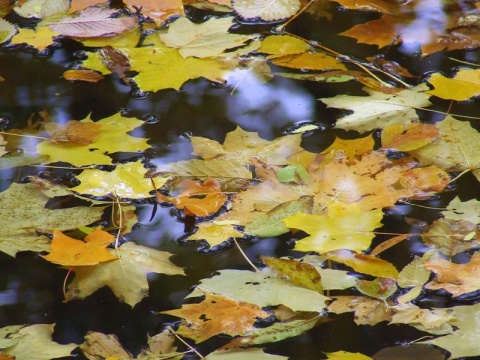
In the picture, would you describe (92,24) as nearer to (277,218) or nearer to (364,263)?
(277,218)

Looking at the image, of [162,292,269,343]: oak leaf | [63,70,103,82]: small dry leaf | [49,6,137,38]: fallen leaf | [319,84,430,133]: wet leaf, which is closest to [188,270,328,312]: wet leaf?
[162,292,269,343]: oak leaf

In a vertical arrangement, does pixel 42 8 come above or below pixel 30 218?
above

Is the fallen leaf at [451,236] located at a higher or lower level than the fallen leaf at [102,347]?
higher

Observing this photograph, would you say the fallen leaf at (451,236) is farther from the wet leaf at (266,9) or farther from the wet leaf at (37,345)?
the wet leaf at (266,9)

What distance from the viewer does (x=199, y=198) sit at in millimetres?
1675

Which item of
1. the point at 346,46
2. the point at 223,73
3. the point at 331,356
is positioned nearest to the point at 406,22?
the point at 346,46

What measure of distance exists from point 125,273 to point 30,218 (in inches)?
12.4

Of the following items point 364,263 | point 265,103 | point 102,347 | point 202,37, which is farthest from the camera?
point 202,37

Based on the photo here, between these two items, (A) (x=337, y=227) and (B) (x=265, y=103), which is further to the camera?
(B) (x=265, y=103)

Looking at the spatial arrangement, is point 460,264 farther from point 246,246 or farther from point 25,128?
point 25,128

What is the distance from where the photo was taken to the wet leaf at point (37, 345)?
4.33 ft

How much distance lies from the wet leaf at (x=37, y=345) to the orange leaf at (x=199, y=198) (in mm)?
425

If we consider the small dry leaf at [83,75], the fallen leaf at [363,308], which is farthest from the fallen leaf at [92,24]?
the fallen leaf at [363,308]

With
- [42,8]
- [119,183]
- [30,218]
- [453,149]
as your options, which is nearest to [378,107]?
[453,149]
